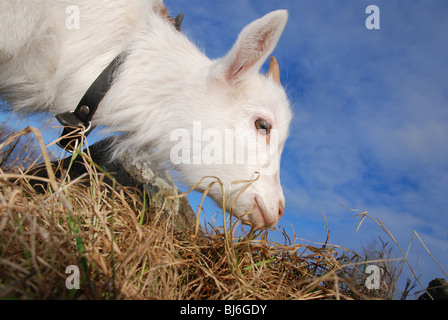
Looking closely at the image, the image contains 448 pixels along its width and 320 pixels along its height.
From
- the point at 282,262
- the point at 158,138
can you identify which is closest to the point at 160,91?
the point at 158,138

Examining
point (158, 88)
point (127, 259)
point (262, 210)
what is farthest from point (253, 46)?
point (127, 259)

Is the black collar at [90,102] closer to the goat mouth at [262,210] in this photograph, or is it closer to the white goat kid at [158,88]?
the white goat kid at [158,88]

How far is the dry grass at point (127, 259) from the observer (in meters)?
1.29

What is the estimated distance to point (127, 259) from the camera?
1.34 metres

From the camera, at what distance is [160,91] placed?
260cm

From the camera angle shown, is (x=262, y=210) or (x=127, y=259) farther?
(x=262, y=210)

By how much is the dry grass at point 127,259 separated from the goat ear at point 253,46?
128 centimetres

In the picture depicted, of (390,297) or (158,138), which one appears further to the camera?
(158,138)

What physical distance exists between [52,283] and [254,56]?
6.62ft

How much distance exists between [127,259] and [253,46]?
1.78m

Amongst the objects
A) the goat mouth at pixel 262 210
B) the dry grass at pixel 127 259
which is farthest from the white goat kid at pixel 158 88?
the dry grass at pixel 127 259

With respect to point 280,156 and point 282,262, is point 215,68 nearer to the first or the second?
point 280,156

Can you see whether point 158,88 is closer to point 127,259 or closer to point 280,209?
point 280,209

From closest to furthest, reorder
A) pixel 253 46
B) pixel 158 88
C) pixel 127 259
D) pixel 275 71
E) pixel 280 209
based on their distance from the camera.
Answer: pixel 127 259
pixel 253 46
pixel 280 209
pixel 158 88
pixel 275 71
